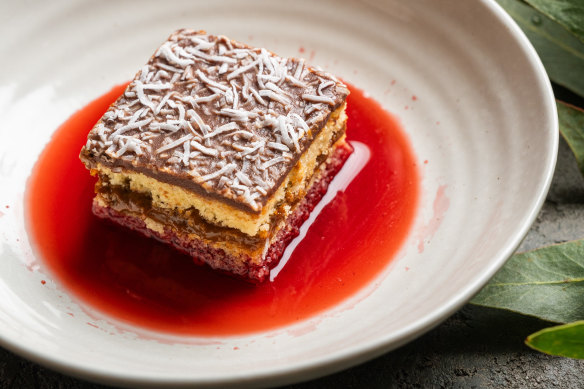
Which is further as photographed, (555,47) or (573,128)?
(555,47)

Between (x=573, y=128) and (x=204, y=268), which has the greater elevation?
(x=573, y=128)

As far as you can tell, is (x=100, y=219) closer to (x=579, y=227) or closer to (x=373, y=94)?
(x=373, y=94)

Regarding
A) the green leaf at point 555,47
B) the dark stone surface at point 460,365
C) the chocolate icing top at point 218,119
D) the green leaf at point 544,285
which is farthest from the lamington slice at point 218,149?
the green leaf at point 555,47

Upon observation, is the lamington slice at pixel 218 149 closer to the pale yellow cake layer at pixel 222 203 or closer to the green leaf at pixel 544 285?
the pale yellow cake layer at pixel 222 203

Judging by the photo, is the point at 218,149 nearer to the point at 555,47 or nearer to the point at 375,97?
the point at 375,97

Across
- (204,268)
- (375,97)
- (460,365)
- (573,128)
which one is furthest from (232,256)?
(573,128)
